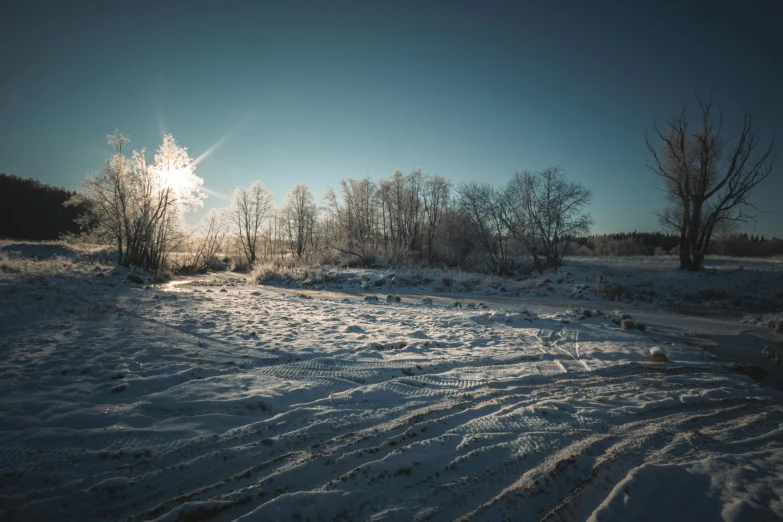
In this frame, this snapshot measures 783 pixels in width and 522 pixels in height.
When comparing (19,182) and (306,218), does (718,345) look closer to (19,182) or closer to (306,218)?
(306,218)

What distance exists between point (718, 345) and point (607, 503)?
22.9 feet

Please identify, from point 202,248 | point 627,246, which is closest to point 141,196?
point 202,248

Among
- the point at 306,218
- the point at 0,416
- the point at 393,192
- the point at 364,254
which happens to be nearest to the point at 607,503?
the point at 0,416

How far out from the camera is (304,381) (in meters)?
3.80

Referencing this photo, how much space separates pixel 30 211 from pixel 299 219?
120 feet

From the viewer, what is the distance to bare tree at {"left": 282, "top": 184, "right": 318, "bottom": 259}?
39875mm

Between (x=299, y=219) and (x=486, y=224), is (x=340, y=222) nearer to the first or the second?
(x=299, y=219)

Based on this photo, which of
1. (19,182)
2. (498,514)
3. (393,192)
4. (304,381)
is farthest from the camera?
(19,182)

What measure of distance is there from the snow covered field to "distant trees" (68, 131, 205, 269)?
52.1 ft

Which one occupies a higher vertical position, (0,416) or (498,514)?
(0,416)

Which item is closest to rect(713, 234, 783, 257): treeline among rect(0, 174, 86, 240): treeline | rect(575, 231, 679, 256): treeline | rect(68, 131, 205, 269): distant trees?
rect(575, 231, 679, 256): treeline

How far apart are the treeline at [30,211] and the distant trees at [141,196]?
101ft

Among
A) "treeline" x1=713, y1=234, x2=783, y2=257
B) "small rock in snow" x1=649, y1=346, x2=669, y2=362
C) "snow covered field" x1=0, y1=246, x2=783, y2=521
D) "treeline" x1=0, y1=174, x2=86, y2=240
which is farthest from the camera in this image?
"treeline" x1=0, y1=174, x2=86, y2=240

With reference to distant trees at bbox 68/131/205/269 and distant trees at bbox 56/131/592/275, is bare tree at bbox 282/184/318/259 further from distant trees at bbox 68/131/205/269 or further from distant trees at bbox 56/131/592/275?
distant trees at bbox 68/131/205/269
